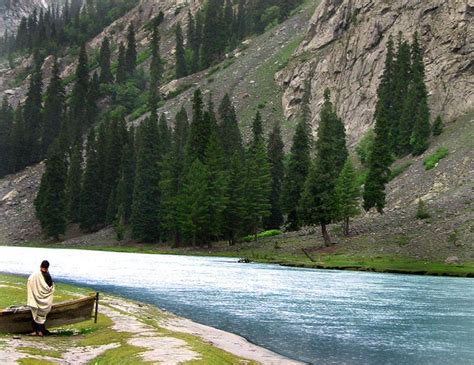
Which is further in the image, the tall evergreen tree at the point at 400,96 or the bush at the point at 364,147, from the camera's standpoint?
the bush at the point at 364,147

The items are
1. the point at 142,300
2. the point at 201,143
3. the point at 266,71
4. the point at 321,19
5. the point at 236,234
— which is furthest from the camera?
the point at 266,71

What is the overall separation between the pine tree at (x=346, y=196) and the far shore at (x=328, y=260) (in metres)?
Result: 5.61

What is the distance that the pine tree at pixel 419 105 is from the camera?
112m

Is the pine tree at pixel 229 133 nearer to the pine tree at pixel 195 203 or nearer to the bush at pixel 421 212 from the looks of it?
the pine tree at pixel 195 203

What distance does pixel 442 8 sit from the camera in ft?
431

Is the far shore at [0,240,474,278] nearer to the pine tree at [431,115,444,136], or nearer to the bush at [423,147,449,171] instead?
the bush at [423,147,449,171]

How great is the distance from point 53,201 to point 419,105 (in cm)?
9126

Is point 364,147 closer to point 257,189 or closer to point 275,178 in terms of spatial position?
point 275,178

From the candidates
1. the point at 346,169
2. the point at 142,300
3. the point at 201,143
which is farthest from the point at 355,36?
the point at 142,300

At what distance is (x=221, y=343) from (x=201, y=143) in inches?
3728

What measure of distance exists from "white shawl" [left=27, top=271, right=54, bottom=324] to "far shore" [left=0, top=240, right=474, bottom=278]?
172 ft

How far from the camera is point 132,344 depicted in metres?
22.0

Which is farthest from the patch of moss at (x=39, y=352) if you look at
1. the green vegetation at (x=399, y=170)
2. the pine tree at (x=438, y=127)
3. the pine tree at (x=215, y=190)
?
the pine tree at (x=438, y=127)

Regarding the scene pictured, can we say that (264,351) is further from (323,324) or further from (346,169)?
(346,169)
